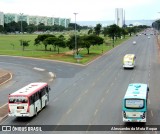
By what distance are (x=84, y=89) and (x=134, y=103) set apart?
17.5m

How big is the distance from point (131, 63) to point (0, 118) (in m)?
37.6

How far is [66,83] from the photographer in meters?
51.0

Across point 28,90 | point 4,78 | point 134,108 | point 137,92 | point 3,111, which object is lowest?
point 3,111

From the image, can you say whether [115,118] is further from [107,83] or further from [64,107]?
[107,83]

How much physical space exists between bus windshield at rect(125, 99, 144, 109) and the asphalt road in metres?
Answer: 1.80

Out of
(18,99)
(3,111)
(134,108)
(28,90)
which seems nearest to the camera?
(134,108)

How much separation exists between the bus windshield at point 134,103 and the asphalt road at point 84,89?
5.89 feet

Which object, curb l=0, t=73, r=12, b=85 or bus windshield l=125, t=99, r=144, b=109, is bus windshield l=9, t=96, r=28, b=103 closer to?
bus windshield l=125, t=99, r=144, b=109

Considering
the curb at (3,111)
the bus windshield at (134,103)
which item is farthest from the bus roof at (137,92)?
the curb at (3,111)

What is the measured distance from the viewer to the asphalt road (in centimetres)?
3130

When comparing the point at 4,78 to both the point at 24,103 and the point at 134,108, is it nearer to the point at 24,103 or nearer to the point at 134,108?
the point at 24,103

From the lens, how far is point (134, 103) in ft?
94.1

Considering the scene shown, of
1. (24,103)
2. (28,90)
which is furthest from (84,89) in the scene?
(24,103)

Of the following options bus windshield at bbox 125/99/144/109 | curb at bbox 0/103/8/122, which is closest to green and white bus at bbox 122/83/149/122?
bus windshield at bbox 125/99/144/109
